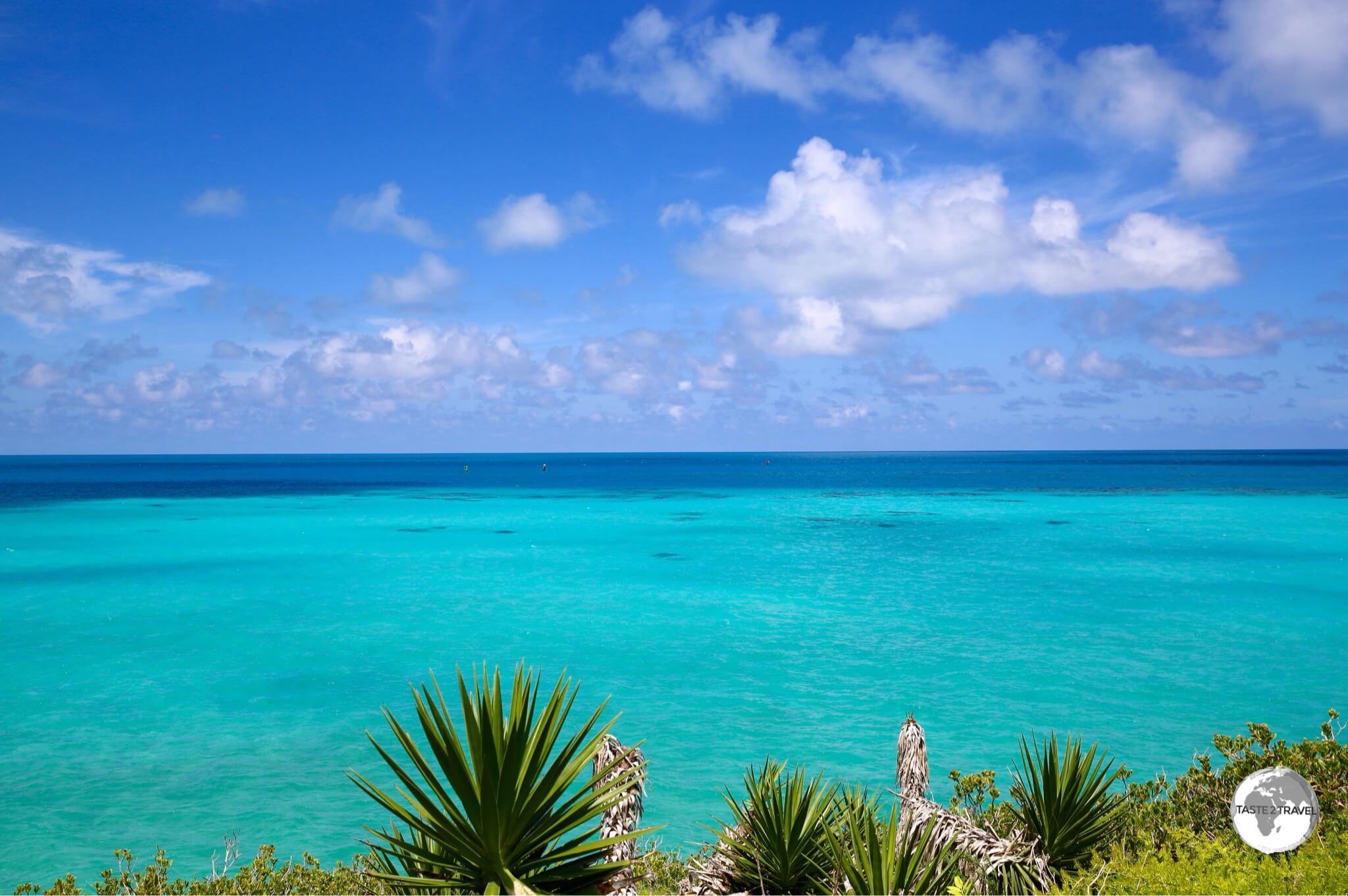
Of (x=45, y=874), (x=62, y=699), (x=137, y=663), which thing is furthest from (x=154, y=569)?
(x=45, y=874)

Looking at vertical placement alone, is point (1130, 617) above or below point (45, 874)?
above

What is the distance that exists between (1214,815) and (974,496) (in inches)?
2971

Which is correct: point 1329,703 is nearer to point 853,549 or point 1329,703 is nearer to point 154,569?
point 853,549

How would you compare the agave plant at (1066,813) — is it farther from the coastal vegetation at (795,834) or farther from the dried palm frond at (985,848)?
the dried palm frond at (985,848)

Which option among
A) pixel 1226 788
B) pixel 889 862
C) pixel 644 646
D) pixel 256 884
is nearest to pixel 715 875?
pixel 889 862

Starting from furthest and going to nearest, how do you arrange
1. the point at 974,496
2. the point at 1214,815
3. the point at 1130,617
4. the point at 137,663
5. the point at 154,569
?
the point at 974,496 < the point at 154,569 < the point at 1130,617 < the point at 137,663 < the point at 1214,815

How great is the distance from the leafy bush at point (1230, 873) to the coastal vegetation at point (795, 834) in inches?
0.6

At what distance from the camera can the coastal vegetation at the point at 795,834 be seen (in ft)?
13.2

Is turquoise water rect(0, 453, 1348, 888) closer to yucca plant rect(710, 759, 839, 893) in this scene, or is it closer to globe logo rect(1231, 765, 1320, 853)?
yucca plant rect(710, 759, 839, 893)

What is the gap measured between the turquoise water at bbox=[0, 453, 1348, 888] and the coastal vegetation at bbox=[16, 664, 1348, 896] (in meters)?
5.84

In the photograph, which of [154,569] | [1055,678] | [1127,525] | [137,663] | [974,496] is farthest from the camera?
[974,496]

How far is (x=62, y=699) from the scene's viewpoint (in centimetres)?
1745

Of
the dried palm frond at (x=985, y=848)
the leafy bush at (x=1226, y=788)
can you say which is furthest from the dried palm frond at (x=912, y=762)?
the leafy bush at (x=1226, y=788)

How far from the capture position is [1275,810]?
4.51 metres
